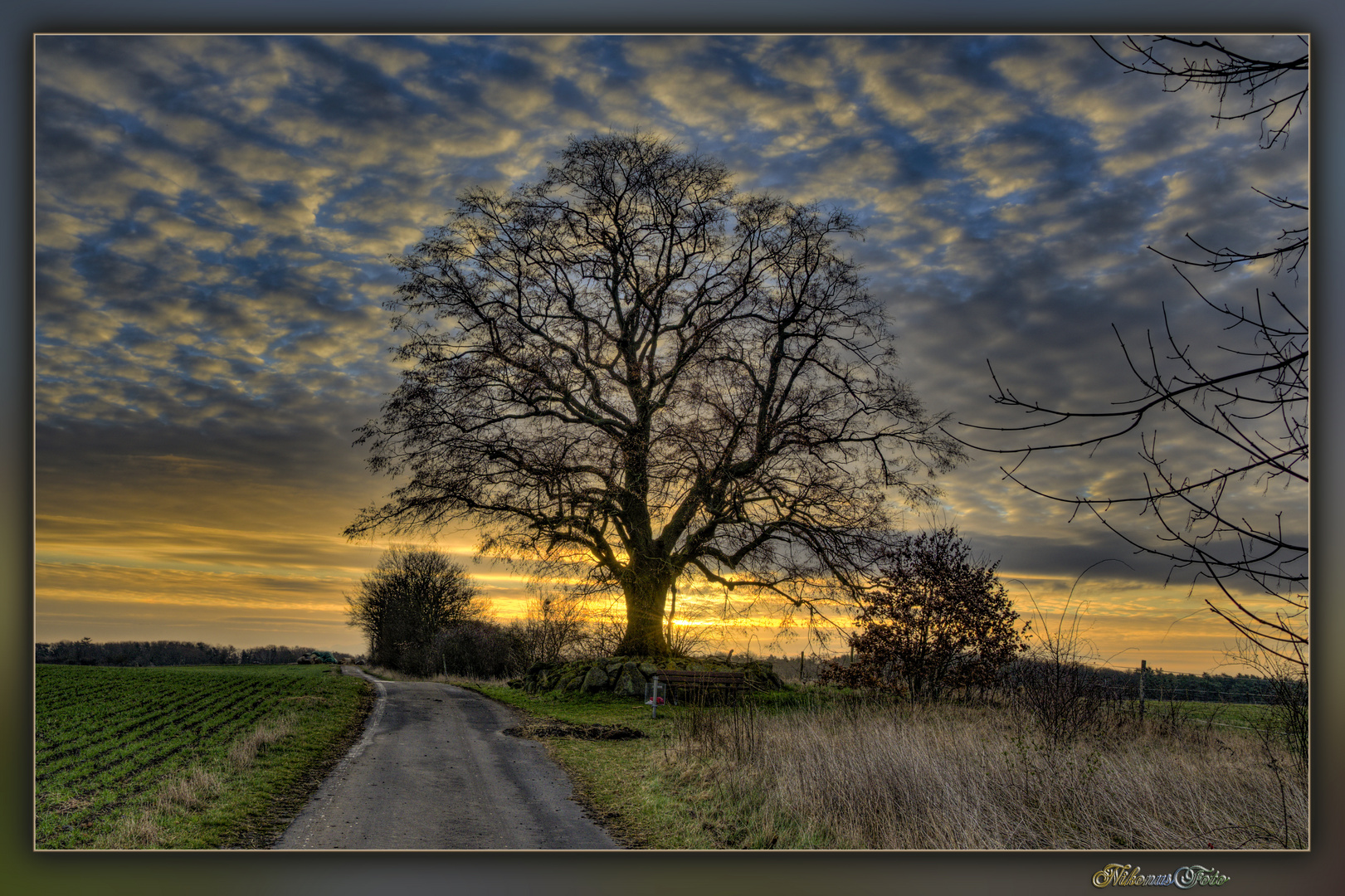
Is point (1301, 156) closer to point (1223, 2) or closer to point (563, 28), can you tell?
point (1223, 2)

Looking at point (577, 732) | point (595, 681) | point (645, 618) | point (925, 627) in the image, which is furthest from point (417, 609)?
point (925, 627)

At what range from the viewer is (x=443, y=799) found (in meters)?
6.48

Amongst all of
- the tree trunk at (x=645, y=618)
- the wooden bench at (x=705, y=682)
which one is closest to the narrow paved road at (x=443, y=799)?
the wooden bench at (x=705, y=682)

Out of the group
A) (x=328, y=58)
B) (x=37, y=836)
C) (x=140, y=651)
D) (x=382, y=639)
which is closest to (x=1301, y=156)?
(x=328, y=58)

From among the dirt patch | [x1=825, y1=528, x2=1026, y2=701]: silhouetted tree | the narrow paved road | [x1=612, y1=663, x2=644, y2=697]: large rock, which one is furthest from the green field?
[x1=825, y1=528, x2=1026, y2=701]: silhouetted tree

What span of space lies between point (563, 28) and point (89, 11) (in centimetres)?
376

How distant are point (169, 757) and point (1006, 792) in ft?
24.7

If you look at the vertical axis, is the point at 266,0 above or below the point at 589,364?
above

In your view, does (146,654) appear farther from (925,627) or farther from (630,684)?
(925,627)

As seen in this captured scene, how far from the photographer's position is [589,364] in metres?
12.4

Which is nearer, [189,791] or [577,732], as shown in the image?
[189,791]

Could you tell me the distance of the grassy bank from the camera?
564 centimetres

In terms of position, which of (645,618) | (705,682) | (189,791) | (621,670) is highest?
(645,618)

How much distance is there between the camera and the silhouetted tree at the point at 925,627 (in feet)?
33.6
